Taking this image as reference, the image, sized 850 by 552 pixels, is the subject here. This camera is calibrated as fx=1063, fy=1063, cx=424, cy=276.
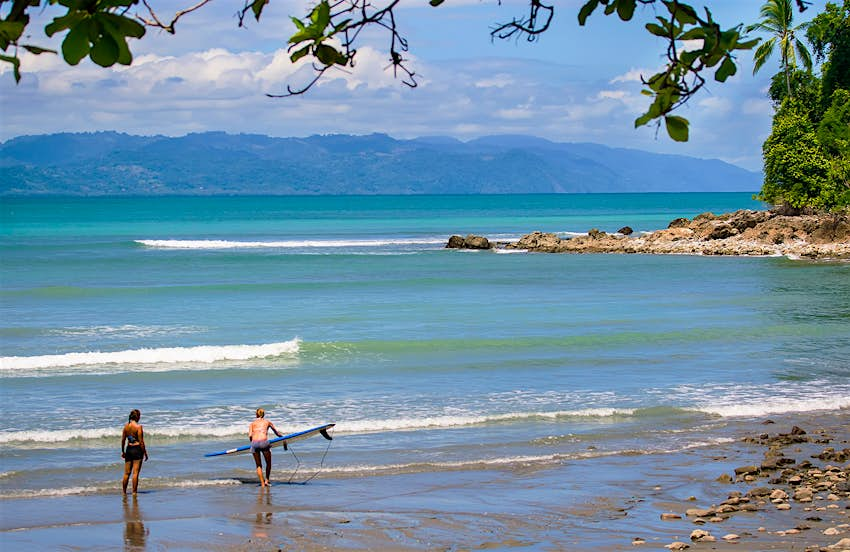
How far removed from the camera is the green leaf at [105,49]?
7.50ft

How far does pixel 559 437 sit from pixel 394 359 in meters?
7.42

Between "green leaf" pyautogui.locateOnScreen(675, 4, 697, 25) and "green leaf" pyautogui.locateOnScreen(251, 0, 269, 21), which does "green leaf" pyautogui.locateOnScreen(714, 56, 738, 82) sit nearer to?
"green leaf" pyautogui.locateOnScreen(675, 4, 697, 25)

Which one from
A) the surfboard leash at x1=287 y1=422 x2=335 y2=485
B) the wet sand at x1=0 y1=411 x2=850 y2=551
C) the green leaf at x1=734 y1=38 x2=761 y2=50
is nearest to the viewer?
the green leaf at x1=734 y1=38 x2=761 y2=50

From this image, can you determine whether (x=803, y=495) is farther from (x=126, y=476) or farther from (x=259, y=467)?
(x=126, y=476)

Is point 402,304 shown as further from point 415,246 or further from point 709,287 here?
point 415,246

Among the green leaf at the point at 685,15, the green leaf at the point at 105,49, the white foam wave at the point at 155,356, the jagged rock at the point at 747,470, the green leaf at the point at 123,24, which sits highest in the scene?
the green leaf at the point at 685,15

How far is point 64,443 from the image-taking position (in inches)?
598

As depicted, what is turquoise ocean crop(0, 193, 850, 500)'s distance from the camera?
14719 mm

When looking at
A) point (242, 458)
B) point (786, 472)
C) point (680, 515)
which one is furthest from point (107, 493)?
point (786, 472)

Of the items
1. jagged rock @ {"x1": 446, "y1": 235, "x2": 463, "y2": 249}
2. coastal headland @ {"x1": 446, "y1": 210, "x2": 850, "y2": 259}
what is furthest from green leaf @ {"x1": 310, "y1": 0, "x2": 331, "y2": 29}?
jagged rock @ {"x1": 446, "y1": 235, "x2": 463, "y2": 249}

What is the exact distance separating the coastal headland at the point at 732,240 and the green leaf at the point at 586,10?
4662cm

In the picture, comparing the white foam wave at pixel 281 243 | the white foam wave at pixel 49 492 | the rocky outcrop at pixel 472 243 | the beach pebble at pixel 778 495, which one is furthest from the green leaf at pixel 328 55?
the white foam wave at pixel 281 243

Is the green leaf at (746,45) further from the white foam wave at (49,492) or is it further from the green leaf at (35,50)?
the white foam wave at (49,492)

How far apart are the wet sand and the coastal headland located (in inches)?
1466
